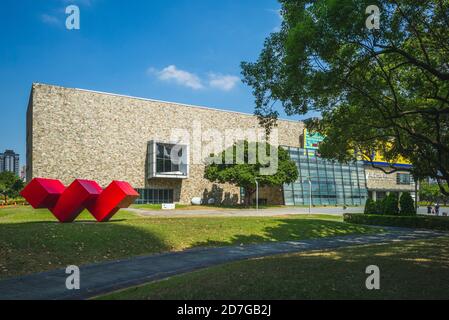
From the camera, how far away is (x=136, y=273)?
11.2 m

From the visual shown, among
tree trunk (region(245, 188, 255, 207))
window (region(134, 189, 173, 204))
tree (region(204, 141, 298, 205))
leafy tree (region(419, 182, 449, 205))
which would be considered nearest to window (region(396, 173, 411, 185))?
leafy tree (region(419, 182, 449, 205))

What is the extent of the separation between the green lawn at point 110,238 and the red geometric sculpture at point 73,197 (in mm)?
1459

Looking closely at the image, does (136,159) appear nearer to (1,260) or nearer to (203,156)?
(203,156)

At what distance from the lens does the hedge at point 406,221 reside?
92.8ft

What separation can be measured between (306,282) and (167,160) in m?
51.1

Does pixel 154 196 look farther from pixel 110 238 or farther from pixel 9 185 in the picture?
pixel 110 238

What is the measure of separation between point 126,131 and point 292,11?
47157 mm

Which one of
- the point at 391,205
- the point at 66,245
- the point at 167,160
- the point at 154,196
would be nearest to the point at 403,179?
the point at 167,160

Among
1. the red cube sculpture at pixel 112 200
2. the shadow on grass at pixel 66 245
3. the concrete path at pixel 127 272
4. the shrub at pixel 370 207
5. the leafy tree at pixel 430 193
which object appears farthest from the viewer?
the leafy tree at pixel 430 193

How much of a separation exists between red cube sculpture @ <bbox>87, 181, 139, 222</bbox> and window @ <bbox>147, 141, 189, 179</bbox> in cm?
3633

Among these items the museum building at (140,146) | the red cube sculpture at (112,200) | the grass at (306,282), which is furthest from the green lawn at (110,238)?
the museum building at (140,146)

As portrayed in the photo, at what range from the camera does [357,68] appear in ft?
43.8

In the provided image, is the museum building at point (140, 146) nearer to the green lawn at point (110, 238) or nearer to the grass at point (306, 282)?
the green lawn at point (110, 238)
